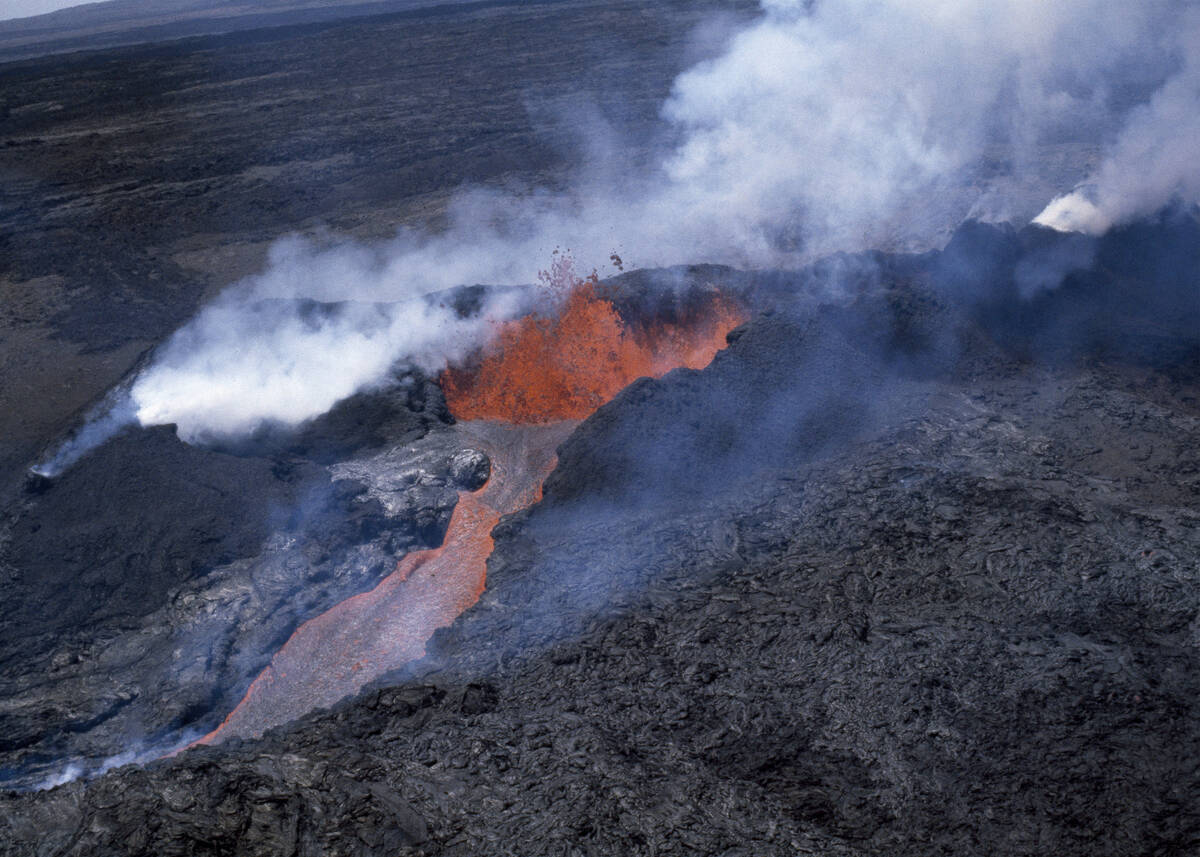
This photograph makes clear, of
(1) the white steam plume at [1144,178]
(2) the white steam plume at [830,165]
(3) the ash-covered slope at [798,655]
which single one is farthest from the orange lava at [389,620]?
(1) the white steam plume at [1144,178]

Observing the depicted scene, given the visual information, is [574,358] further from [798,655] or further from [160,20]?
[160,20]

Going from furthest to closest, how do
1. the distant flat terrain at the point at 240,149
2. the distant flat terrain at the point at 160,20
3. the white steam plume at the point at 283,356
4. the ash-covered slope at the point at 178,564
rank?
the distant flat terrain at the point at 160,20, the distant flat terrain at the point at 240,149, the white steam plume at the point at 283,356, the ash-covered slope at the point at 178,564

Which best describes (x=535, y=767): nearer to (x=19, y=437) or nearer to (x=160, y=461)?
(x=160, y=461)

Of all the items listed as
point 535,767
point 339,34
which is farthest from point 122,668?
point 339,34

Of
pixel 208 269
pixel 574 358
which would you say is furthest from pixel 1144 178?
pixel 208 269

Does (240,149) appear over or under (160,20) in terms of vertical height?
under

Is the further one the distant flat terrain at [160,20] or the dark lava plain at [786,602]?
the distant flat terrain at [160,20]

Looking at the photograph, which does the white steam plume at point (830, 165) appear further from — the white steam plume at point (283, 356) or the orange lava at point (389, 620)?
the orange lava at point (389, 620)
